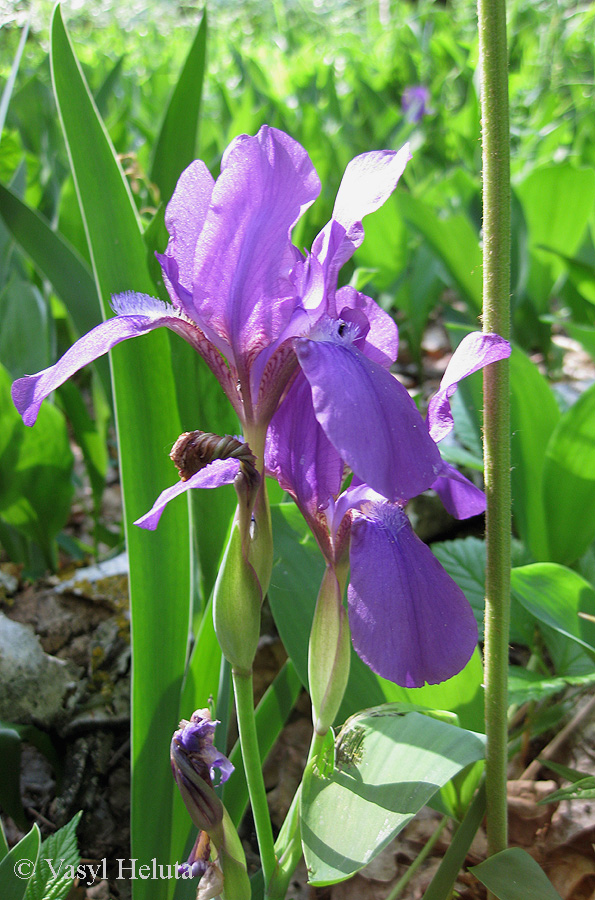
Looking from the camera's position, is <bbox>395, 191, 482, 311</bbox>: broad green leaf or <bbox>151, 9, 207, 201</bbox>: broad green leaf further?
<bbox>395, 191, 482, 311</bbox>: broad green leaf

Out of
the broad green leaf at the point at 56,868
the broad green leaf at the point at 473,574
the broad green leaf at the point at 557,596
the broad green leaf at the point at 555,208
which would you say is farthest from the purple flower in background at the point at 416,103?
the broad green leaf at the point at 56,868

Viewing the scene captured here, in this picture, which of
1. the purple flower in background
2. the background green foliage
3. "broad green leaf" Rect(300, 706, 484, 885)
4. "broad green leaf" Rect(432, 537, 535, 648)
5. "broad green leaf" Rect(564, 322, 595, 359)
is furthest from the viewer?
the purple flower in background

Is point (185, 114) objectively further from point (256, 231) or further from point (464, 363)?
point (464, 363)

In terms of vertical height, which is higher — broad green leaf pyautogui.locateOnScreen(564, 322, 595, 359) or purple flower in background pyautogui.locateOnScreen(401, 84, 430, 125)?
purple flower in background pyautogui.locateOnScreen(401, 84, 430, 125)

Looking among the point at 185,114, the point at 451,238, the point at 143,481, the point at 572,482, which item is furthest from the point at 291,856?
the point at 451,238

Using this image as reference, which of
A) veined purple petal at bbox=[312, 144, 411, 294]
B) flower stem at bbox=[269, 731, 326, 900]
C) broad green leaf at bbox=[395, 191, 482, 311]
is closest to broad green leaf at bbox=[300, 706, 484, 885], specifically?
flower stem at bbox=[269, 731, 326, 900]

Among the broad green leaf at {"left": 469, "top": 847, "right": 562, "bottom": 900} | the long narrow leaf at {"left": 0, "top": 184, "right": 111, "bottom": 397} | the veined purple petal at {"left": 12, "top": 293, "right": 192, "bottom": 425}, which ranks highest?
the long narrow leaf at {"left": 0, "top": 184, "right": 111, "bottom": 397}

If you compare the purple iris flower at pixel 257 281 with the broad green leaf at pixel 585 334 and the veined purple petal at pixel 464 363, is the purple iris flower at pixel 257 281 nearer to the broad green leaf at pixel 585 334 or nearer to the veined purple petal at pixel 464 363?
the veined purple petal at pixel 464 363

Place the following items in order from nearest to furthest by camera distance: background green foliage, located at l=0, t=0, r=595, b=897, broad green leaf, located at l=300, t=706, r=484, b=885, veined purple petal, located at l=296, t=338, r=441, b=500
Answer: veined purple petal, located at l=296, t=338, r=441, b=500
broad green leaf, located at l=300, t=706, r=484, b=885
background green foliage, located at l=0, t=0, r=595, b=897

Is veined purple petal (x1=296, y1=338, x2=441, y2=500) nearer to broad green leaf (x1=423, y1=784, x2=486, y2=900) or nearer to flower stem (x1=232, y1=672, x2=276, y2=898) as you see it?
flower stem (x1=232, y1=672, x2=276, y2=898)
